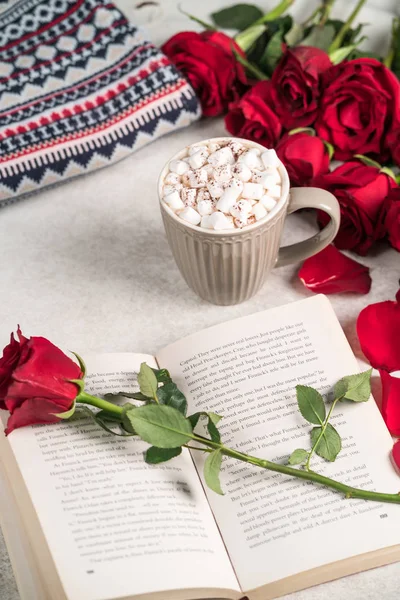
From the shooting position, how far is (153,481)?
638 mm

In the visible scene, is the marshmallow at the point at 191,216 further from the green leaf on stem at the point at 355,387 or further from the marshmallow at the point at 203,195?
the green leaf on stem at the point at 355,387

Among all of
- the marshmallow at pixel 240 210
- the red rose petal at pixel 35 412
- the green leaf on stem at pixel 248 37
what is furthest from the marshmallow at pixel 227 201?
the green leaf on stem at pixel 248 37

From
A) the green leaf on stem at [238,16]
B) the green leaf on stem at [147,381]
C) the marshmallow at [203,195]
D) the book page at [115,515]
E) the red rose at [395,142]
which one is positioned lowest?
the book page at [115,515]

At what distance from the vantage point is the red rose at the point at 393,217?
2.45 ft

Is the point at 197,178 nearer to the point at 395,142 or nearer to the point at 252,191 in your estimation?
the point at 252,191

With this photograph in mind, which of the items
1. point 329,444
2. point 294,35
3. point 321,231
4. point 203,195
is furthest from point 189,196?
point 294,35

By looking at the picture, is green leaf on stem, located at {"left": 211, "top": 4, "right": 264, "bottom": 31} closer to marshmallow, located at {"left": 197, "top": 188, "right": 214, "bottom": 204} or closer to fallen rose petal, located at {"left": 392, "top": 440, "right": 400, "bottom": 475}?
marshmallow, located at {"left": 197, "top": 188, "right": 214, "bottom": 204}

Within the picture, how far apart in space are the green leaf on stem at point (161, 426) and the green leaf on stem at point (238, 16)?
0.64 metres

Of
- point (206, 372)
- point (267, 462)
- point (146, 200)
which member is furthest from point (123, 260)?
point (267, 462)

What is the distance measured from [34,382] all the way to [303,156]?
0.42m

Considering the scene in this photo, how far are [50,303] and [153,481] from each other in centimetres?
27

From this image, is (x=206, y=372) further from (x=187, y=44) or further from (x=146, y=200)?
(x=187, y=44)

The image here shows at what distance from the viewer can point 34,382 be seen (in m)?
0.59

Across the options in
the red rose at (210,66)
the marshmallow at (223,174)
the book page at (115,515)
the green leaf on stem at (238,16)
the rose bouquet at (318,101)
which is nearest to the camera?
the book page at (115,515)
